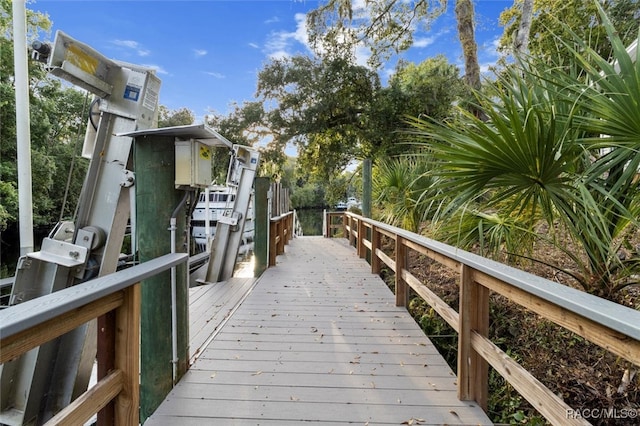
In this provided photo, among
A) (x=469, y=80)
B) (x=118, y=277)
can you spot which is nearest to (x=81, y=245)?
(x=118, y=277)

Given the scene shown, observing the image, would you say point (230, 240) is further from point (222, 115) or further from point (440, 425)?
Answer: point (222, 115)

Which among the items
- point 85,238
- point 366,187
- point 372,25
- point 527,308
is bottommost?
point 527,308

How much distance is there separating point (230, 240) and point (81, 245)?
276 cm

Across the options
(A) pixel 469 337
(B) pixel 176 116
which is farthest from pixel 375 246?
(B) pixel 176 116

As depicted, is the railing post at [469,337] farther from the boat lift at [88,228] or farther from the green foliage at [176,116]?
the green foliage at [176,116]

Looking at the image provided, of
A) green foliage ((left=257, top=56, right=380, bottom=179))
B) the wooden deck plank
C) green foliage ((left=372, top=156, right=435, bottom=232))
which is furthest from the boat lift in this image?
green foliage ((left=257, top=56, right=380, bottom=179))

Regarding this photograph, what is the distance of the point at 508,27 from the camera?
9.41m

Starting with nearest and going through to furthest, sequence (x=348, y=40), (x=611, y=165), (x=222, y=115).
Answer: (x=611, y=165) < (x=348, y=40) < (x=222, y=115)

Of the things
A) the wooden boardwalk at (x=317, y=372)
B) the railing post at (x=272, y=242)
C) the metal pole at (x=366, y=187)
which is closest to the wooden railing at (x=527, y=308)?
the wooden boardwalk at (x=317, y=372)

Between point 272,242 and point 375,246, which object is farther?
point 272,242

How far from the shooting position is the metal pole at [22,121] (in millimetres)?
5117

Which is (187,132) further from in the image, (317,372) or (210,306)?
(210,306)

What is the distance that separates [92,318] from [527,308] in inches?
66.9

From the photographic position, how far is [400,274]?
10.9 feet
